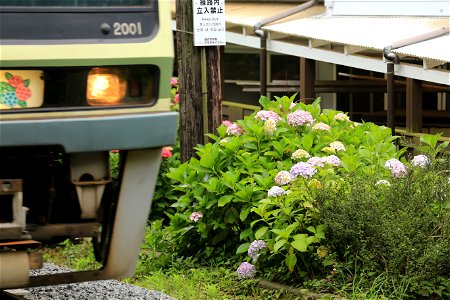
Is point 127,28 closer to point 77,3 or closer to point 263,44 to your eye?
point 77,3

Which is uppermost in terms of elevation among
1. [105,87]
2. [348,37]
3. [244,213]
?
[105,87]

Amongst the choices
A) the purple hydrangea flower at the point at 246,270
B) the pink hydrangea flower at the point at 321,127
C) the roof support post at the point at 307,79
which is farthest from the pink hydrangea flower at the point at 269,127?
the roof support post at the point at 307,79

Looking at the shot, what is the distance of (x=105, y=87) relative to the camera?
6.18 m

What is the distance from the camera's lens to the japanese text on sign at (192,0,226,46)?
34.1 ft

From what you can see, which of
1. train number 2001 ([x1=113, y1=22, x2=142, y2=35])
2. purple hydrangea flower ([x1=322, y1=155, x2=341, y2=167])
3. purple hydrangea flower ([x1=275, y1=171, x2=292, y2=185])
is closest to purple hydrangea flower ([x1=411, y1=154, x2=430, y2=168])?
purple hydrangea flower ([x1=322, y1=155, x2=341, y2=167])

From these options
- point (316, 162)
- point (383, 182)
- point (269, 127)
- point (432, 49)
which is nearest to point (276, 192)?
point (316, 162)

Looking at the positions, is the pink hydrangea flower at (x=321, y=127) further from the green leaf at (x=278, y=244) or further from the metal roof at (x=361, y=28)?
the metal roof at (x=361, y=28)

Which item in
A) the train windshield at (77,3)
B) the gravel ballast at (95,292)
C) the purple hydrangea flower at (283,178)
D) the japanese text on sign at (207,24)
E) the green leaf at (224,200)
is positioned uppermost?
the train windshield at (77,3)

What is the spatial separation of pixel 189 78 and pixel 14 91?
4.57 meters

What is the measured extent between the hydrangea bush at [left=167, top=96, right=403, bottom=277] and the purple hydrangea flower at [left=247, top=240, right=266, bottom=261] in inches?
1.4

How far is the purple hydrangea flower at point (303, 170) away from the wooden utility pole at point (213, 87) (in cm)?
233

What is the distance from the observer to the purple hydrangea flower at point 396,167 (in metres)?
8.18

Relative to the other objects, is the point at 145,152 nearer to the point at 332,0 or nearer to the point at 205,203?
the point at 205,203

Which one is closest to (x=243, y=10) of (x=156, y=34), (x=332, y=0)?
(x=332, y=0)
